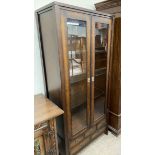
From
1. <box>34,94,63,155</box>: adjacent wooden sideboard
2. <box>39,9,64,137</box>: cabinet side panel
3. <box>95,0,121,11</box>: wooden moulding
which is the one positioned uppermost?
<box>95,0,121,11</box>: wooden moulding

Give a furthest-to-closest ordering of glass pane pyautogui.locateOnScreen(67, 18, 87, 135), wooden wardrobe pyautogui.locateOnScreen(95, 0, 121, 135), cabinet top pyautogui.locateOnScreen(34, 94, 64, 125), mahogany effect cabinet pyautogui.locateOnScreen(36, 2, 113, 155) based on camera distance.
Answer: wooden wardrobe pyautogui.locateOnScreen(95, 0, 121, 135) < glass pane pyautogui.locateOnScreen(67, 18, 87, 135) < mahogany effect cabinet pyautogui.locateOnScreen(36, 2, 113, 155) < cabinet top pyautogui.locateOnScreen(34, 94, 64, 125)

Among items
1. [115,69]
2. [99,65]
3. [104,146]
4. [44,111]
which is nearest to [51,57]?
[44,111]

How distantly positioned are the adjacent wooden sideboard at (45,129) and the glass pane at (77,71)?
33 cm

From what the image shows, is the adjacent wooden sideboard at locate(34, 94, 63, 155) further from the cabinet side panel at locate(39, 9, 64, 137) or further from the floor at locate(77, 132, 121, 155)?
the floor at locate(77, 132, 121, 155)

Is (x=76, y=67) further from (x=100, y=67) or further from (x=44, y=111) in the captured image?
(x=44, y=111)

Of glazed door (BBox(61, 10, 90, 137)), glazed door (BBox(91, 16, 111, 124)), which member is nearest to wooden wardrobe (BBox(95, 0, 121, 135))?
glazed door (BBox(91, 16, 111, 124))

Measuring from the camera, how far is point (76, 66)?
1.53 meters

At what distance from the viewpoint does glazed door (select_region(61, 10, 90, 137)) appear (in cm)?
130

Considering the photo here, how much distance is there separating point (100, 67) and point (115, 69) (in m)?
0.21

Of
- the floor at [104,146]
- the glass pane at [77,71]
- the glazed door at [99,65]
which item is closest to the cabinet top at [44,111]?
the glass pane at [77,71]

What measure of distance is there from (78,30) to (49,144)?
1.12m
